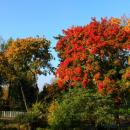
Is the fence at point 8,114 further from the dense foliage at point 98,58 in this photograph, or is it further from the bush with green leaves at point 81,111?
the bush with green leaves at point 81,111

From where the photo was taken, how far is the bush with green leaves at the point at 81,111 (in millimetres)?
34094

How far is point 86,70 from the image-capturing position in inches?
1578

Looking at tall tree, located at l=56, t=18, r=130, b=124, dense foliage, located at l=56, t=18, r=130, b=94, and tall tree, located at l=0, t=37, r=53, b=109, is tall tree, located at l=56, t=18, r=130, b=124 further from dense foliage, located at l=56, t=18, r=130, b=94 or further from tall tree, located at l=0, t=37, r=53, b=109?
tall tree, located at l=0, t=37, r=53, b=109

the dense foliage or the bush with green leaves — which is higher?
the dense foliage

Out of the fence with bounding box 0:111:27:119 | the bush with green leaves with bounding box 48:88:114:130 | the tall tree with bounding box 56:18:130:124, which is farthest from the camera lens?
the fence with bounding box 0:111:27:119

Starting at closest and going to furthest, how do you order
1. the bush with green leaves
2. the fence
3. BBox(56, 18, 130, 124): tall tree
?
1. the bush with green leaves
2. BBox(56, 18, 130, 124): tall tree
3. the fence

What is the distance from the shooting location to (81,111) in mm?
35438

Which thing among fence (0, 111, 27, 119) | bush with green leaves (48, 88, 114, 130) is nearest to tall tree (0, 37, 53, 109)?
fence (0, 111, 27, 119)

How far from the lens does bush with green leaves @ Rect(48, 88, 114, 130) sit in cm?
3409

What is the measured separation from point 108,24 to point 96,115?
403 inches

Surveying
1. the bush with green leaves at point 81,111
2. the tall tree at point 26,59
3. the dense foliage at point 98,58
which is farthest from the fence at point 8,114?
the bush with green leaves at point 81,111

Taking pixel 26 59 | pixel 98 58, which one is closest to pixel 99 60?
pixel 98 58

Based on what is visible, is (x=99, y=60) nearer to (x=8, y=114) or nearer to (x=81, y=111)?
(x=81, y=111)

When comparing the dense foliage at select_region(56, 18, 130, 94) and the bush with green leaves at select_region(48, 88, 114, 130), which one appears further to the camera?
the dense foliage at select_region(56, 18, 130, 94)
